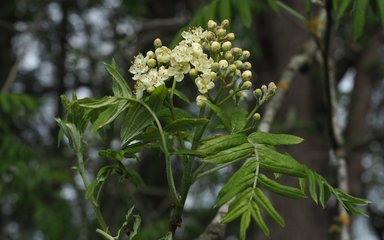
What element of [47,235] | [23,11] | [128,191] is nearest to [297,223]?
[128,191]

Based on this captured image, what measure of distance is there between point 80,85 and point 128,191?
195 cm

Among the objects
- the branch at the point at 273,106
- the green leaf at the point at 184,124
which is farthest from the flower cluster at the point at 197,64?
the branch at the point at 273,106

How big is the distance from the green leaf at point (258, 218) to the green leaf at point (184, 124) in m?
0.30

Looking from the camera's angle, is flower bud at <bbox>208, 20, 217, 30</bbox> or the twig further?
the twig

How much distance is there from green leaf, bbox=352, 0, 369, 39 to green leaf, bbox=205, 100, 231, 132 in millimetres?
1261

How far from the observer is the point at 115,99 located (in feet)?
6.34

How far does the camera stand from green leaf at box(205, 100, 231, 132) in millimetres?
1861

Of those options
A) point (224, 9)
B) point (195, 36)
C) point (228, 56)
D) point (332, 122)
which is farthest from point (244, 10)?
point (228, 56)

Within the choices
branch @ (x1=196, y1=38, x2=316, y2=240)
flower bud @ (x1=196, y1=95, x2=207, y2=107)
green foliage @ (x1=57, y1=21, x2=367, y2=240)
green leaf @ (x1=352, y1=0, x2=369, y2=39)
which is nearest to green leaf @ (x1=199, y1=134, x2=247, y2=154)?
green foliage @ (x1=57, y1=21, x2=367, y2=240)

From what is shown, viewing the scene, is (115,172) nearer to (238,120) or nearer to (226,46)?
(238,120)

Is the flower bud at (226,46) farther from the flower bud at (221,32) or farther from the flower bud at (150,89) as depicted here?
the flower bud at (150,89)

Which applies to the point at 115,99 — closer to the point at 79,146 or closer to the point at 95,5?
the point at 79,146

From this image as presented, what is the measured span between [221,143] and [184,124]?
144 mm

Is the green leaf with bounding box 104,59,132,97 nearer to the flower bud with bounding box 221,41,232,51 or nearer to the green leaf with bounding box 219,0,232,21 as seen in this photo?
the flower bud with bounding box 221,41,232,51
